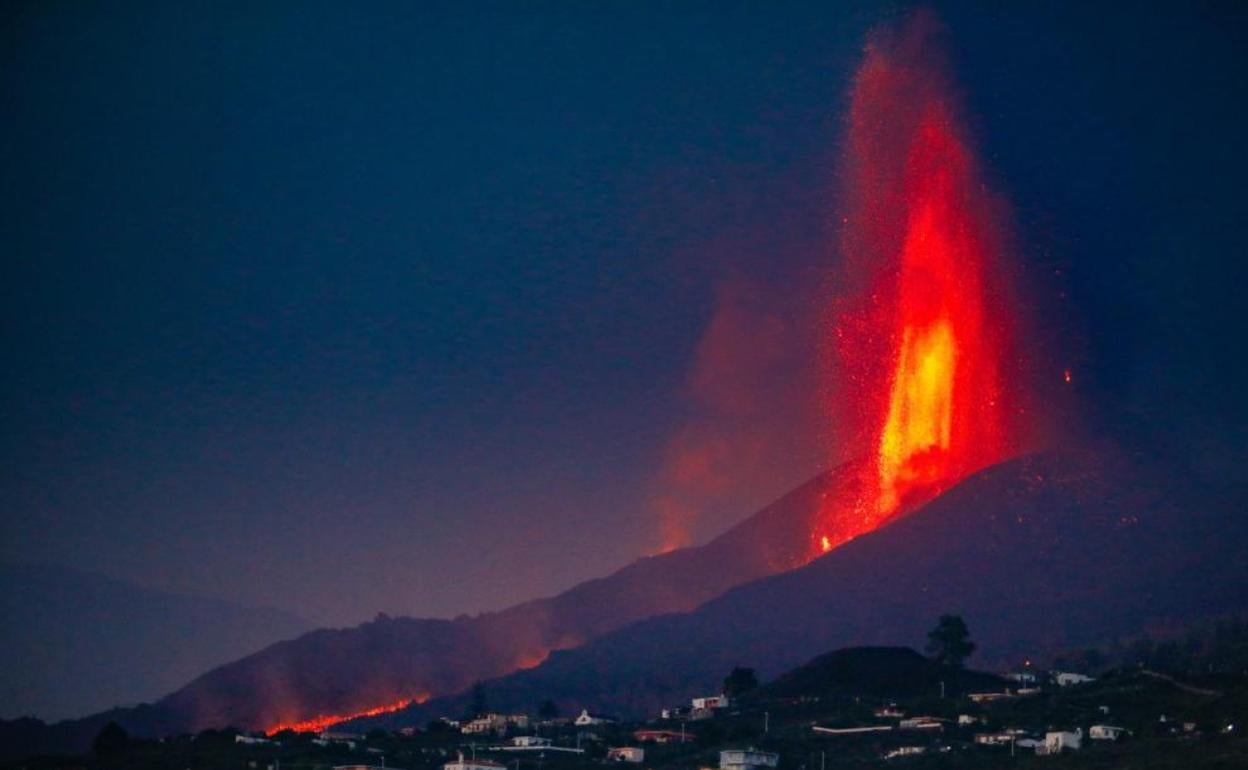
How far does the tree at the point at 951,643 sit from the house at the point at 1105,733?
29.4 meters

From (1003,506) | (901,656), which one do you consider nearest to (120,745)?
(901,656)

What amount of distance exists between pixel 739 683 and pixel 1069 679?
17.3 metres

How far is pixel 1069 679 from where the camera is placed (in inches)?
3954

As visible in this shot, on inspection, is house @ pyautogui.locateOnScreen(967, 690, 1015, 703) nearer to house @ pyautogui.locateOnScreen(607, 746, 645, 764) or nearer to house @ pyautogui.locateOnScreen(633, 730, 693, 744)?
house @ pyautogui.locateOnScreen(633, 730, 693, 744)

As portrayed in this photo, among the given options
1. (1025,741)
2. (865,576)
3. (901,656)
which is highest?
(865,576)

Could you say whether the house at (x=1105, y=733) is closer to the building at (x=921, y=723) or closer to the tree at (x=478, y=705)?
the building at (x=921, y=723)

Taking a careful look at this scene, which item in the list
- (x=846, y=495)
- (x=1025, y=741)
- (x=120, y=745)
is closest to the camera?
(x=1025, y=741)

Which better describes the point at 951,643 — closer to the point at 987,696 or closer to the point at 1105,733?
the point at 987,696

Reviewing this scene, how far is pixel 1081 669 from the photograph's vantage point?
381ft

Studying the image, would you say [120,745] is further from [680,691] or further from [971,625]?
[971,625]

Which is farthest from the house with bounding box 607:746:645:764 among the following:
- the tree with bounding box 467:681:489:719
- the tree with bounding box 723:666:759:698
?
the tree with bounding box 467:681:489:719

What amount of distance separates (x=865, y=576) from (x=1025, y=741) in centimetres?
6026

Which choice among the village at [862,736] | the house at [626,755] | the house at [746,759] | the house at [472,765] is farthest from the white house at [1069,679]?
the house at [472,765]

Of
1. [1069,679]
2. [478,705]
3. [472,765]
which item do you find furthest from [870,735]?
[478,705]
